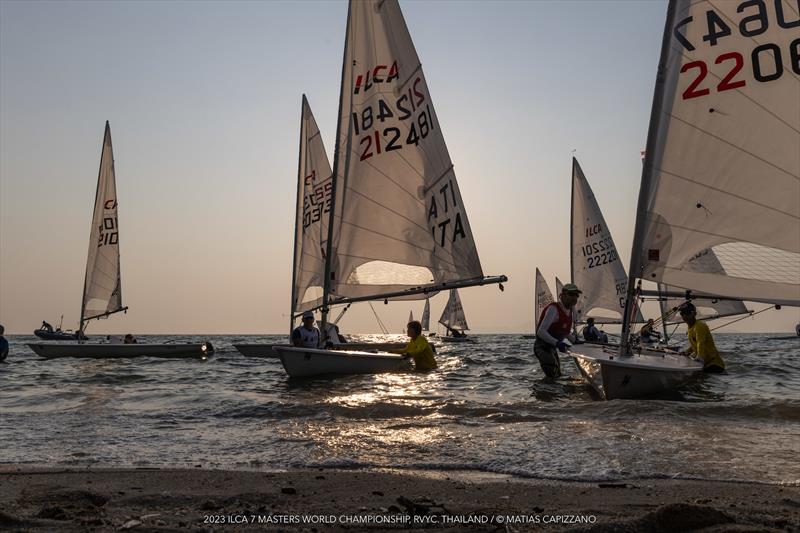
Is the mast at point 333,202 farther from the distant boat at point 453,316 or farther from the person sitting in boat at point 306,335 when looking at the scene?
the distant boat at point 453,316

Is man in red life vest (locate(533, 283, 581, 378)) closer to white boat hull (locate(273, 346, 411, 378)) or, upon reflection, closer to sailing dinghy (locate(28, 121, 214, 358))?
white boat hull (locate(273, 346, 411, 378))

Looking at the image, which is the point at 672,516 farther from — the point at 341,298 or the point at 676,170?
the point at 341,298

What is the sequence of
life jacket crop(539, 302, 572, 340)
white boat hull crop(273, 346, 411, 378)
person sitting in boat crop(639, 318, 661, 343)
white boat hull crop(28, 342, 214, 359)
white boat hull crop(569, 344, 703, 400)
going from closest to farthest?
white boat hull crop(569, 344, 703, 400), life jacket crop(539, 302, 572, 340), person sitting in boat crop(639, 318, 661, 343), white boat hull crop(273, 346, 411, 378), white boat hull crop(28, 342, 214, 359)

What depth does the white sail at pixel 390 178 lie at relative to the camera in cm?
1509

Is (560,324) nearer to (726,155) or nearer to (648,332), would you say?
(726,155)

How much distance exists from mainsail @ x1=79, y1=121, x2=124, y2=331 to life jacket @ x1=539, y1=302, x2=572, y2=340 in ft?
72.3

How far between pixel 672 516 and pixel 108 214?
29215mm

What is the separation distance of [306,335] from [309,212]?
11.3 metres

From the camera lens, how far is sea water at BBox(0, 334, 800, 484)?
5748mm

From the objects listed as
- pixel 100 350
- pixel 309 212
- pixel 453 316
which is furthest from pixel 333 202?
pixel 453 316

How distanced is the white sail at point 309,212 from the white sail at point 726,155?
15.4m

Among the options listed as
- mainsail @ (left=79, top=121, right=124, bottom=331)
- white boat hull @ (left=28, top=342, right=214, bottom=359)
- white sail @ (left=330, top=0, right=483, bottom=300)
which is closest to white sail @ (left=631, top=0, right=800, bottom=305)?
white sail @ (left=330, top=0, right=483, bottom=300)

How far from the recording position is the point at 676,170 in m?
10.0

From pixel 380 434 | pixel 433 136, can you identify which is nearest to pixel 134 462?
pixel 380 434
